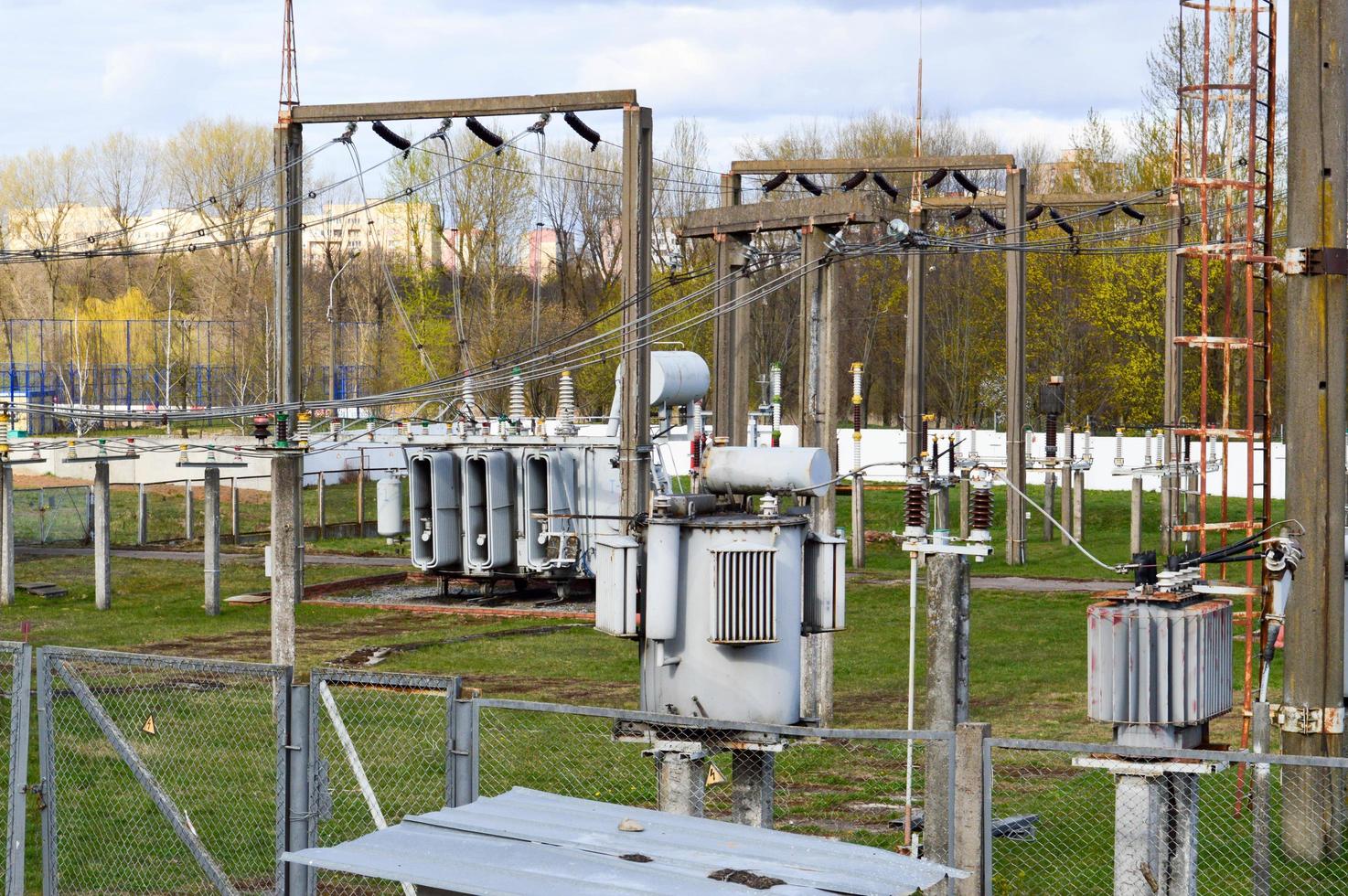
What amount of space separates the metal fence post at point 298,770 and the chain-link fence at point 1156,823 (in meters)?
3.06

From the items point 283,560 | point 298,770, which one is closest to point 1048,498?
→ point 283,560

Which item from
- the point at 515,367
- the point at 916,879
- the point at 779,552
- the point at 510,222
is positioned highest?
the point at 510,222

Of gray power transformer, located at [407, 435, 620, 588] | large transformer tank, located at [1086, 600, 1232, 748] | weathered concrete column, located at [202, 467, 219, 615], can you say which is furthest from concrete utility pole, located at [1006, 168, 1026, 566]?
large transformer tank, located at [1086, 600, 1232, 748]

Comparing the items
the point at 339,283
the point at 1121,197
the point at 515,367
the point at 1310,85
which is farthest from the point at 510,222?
the point at 1310,85

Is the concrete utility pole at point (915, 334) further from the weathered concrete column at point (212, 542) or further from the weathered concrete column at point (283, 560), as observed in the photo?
the weathered concrete column at point (283, 560)

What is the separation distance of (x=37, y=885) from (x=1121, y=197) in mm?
24543

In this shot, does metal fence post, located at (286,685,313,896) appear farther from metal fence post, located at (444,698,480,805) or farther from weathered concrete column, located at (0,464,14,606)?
weathered concrete column, located at (0,464,14,606)

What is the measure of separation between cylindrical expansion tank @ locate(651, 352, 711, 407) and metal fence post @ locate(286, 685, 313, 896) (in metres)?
12.3

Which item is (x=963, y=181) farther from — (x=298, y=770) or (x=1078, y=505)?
(x=298, y=770)

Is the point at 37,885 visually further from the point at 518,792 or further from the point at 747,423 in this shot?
the point at 747,423

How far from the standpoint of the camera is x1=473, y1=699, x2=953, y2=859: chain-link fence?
8.52 m

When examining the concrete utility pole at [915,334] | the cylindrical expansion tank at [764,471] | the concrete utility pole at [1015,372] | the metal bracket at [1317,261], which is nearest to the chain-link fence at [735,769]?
the cylindrical expansion tank at [764,471]

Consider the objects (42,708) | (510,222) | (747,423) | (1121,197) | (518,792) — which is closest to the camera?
(518,792)

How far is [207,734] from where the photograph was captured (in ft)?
44.2
